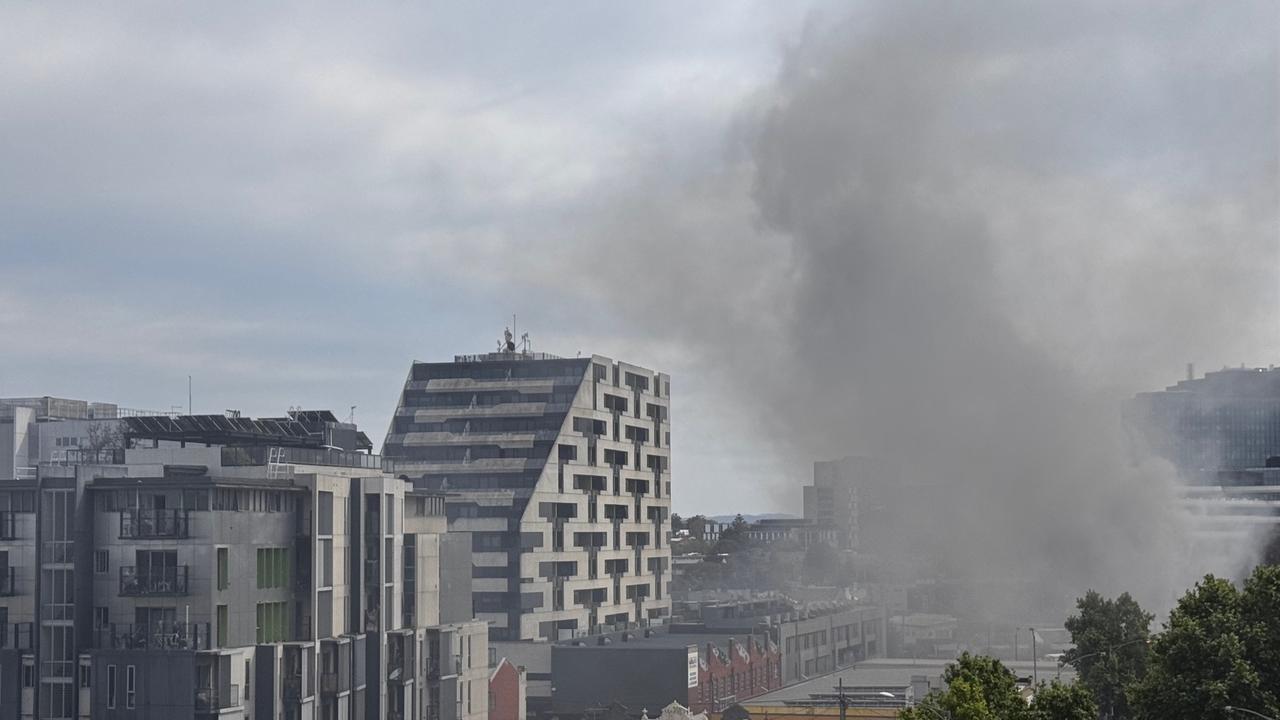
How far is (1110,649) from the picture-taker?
100 metres

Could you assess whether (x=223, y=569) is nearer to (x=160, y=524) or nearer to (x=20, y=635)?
(x=160, y=524)

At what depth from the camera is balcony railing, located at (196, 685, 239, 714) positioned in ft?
277

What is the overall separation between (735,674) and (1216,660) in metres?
88.7

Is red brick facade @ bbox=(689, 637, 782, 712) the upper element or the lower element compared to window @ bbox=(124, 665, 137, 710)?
lower

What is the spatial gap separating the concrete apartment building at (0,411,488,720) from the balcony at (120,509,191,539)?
0.08m

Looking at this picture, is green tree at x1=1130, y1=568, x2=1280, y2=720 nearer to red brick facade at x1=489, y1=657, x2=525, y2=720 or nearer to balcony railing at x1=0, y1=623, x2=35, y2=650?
balcony railing at x1=0, y1=623, x2=35, y2=650

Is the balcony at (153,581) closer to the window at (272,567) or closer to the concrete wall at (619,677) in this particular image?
the window at (272,567)

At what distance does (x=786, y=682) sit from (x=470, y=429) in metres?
44.3

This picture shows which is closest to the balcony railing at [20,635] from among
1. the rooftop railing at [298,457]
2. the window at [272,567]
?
the window at [272,567]

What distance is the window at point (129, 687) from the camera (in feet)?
277

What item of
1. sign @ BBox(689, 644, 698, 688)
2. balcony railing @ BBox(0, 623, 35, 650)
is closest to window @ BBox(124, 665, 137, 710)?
balcony railing @ BBox(0, 623, 35, 650)

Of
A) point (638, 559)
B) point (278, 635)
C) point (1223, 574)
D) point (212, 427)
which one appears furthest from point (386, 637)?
point (1223, 574)

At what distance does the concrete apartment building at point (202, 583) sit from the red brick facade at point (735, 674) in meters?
45.7

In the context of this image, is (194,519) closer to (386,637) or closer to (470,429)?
(386,637)
